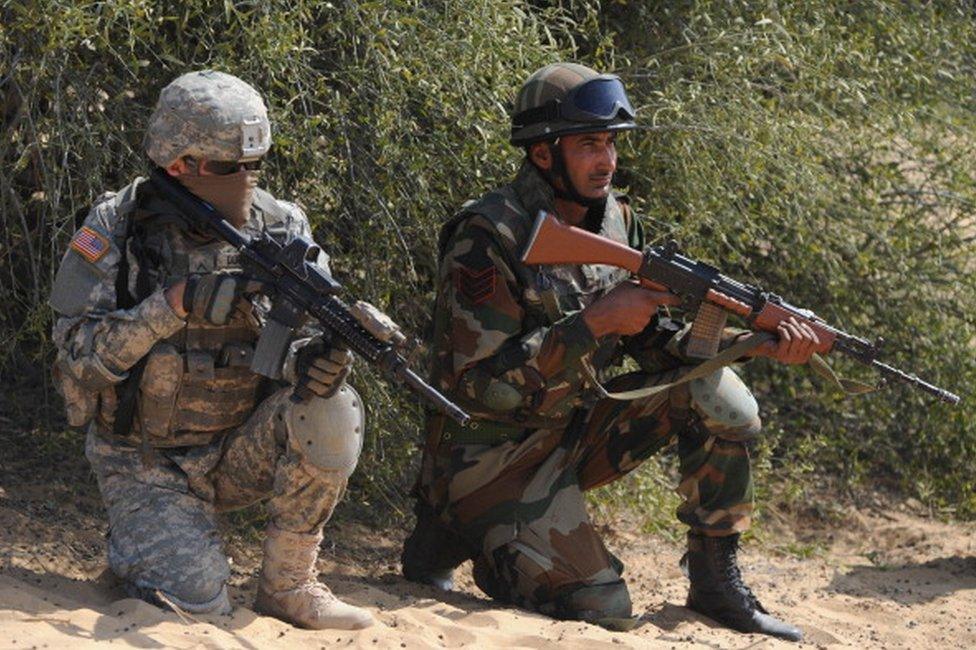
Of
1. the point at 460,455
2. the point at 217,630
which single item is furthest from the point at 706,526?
the point at 217,630

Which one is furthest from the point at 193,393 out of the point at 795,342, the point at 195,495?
the point at 795,342

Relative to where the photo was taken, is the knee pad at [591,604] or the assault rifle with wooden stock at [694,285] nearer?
the assault rifle with wooden stock at [694,285]

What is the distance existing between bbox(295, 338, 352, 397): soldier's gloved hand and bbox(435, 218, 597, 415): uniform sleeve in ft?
1.88

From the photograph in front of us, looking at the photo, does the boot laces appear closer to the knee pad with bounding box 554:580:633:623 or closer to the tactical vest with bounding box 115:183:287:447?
the knee pad with bounding box 554:580:633:623

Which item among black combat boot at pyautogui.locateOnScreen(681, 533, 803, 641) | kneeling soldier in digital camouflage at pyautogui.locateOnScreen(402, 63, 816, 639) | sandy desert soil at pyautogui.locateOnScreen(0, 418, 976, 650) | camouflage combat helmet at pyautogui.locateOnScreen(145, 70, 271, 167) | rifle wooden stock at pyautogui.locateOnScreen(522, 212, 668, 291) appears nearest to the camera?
sandy desert soil at pyautogui.locateOnScreen(0, 418, 976, 650)

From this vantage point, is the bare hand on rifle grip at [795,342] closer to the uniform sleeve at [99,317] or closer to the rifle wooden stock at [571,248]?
the rifle wooden stock at [571,248]

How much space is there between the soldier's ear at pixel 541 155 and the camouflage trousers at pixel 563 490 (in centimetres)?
67

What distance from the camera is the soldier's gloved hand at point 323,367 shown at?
4125 millimetres

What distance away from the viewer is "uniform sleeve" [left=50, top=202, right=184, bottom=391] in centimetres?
408

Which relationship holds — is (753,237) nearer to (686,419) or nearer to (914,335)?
(914,335)

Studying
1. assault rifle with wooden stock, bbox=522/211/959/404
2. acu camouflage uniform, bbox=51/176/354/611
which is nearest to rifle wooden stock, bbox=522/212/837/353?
assault rifle with wooden stock, bbox=522/211/959/404

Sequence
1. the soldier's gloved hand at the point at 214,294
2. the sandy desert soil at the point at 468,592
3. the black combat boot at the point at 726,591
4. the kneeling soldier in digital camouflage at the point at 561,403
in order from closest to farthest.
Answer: the soldier's gloved hand at the point at 214,294 < the sandy desert soil at the point at 468,592 < the kneeling soldier in digital camouflage at the point at 561,403 < the black combat boot at the point at 726,591

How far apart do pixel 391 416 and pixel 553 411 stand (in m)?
0.76

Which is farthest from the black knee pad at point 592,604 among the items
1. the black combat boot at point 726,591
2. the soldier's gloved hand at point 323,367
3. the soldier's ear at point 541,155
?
the soldier's ear at point 541,155
